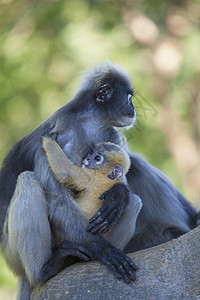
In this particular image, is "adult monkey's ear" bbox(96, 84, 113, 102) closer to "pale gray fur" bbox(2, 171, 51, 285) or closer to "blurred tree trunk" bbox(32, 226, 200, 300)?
"pale gray fur" bbox(2, 171, 51, 285)

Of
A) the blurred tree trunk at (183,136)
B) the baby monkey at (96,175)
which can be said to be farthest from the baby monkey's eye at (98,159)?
the blurred tree trunk at (183,136)

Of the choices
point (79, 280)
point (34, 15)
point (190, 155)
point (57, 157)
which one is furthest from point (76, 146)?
point (34, 15)

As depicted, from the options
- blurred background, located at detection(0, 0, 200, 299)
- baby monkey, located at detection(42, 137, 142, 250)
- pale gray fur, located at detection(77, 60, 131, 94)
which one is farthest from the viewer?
blurred background, located at detection(0, 0, 200, 299)

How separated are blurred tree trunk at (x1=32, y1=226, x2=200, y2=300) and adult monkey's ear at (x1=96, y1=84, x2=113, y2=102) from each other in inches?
63.6

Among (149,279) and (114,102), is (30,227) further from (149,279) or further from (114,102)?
(114,102)

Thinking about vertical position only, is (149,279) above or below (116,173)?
below

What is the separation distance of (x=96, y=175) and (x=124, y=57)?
7.62 m

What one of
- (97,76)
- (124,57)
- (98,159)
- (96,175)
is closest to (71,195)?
(96,175)

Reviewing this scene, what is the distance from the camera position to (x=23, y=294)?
5203 millimetres

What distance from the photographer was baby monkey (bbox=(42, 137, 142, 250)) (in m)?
4.87

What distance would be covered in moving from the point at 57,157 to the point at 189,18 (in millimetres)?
9635

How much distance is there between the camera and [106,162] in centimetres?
499

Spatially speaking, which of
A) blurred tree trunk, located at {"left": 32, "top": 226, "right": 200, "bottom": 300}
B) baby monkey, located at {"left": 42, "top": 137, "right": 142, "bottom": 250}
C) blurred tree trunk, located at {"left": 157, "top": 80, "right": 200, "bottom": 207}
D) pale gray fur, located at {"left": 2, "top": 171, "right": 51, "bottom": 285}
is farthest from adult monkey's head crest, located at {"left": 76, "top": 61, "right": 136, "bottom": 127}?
blurred tree trunk, located at {"left": 157, "top": 80, "right": 200, "bottom": 207}

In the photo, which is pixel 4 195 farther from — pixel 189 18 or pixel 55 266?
pixel 189 18
